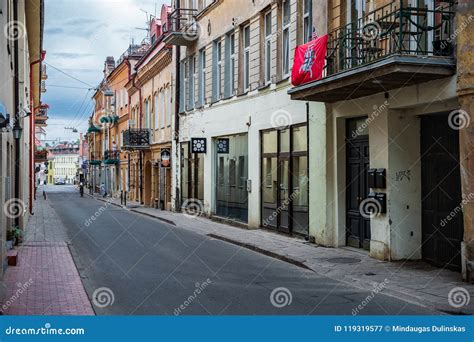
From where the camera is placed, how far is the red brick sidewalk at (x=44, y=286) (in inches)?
335

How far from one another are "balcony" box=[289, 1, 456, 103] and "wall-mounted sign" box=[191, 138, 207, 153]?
36.2ft

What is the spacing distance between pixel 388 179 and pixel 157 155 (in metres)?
23.9

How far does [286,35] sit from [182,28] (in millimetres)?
10419

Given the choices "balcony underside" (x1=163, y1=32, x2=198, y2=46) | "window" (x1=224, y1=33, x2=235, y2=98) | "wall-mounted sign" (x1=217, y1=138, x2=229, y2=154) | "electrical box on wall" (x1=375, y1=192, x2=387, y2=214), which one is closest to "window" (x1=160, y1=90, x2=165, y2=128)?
"balcony underside" (x1=163, y1=32, x2=198, y2=46)

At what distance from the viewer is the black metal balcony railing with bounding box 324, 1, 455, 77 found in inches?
430

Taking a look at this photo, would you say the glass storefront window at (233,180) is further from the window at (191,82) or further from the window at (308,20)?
the window at (308,20)
